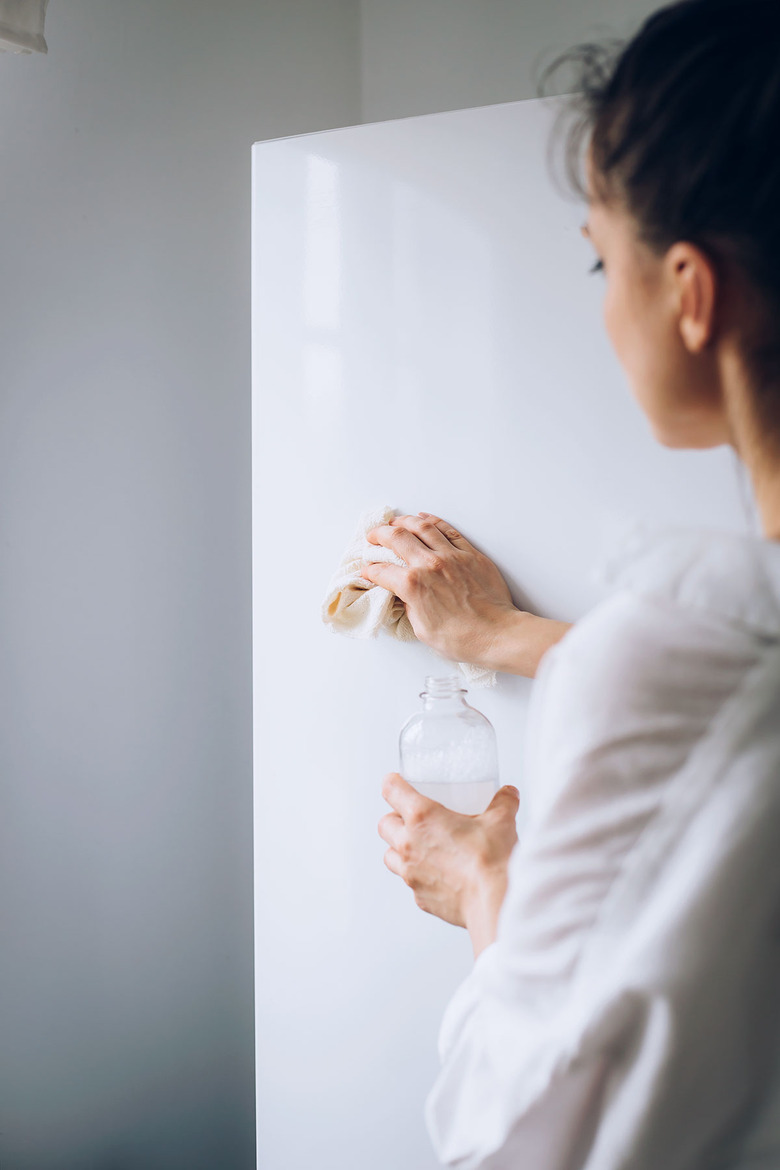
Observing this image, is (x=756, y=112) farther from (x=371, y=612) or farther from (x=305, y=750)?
(x=305, y=750)

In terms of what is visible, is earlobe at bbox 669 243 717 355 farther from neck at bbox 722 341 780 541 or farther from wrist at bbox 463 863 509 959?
wrist at bbox 463 863 509 959

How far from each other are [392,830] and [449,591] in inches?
11.3

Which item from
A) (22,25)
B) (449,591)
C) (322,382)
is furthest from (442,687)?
(22,25)

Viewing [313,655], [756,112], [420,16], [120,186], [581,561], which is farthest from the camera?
[420,16]

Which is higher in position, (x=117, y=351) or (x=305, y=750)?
(x=117, y=351)

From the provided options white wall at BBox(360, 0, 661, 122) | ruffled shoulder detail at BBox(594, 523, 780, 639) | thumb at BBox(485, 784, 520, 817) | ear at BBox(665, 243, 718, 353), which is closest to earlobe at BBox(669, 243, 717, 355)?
ear at BBox(665, 243, 718, 353)

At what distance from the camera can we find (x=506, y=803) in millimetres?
601

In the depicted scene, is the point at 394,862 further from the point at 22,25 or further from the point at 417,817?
the point at 22,25

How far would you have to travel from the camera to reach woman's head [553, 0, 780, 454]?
0.40 meters

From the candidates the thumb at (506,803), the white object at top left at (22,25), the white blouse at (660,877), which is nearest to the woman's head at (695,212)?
the white blouse at (660,877)

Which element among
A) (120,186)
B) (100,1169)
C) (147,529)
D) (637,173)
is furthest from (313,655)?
(100,1169)

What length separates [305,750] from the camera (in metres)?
0.94

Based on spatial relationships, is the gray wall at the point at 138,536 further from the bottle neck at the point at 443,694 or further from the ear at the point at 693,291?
the ear at the point at 693,291

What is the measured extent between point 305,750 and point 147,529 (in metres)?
0.54
